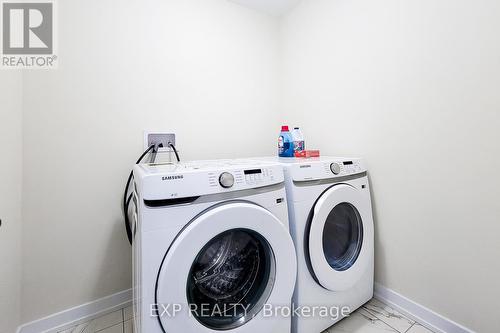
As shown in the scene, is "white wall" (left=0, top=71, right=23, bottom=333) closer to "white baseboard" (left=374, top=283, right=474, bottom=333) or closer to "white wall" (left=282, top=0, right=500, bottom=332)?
"white wall" (left=282, top=0, right=500, bottom=332)

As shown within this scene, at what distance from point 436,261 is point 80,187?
1.83m

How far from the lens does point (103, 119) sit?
1.20 m

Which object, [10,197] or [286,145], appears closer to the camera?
[10,197]

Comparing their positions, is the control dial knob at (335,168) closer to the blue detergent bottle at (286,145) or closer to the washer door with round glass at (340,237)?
the washer door with round glass at (340,237)

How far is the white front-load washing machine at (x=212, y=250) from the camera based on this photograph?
662 mm

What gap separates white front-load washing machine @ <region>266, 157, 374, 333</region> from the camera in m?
0.96

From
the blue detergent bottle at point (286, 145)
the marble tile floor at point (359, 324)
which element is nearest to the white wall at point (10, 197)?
the marble tile floor at point (359, 324)

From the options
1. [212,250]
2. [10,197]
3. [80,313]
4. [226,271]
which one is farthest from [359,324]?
[10,197]

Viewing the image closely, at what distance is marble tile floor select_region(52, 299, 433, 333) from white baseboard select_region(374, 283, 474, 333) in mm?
29

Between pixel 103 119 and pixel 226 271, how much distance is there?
1033 mm

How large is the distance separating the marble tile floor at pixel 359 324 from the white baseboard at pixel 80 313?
3 centimetres

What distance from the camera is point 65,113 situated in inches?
43.7

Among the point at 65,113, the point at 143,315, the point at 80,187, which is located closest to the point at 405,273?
the point at 143,315

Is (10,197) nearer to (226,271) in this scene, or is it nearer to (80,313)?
(80,313)
